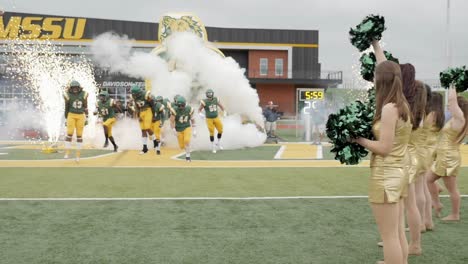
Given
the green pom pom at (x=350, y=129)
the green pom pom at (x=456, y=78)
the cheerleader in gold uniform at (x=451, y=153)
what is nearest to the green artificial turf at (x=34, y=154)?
the cheerleader in gold uniform at (x=451, y=153)

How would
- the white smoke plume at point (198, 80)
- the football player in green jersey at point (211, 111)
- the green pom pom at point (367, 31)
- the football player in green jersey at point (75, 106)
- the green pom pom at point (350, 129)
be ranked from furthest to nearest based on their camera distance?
the white smoke plume at point (198, 80)
the football player in green jersey at point (211, 111)
the football player in green jersey at point (75, 106)
the green pom pom at point (367, 31)
the green pom pom at point (350, 129)

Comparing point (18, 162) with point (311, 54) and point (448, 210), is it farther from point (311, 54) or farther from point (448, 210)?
point (311, 54)

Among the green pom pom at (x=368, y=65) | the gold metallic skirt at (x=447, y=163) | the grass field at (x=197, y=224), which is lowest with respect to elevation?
the grass field at (x=197, y=224)

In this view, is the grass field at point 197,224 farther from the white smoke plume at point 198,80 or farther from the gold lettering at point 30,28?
the gold lettering at point 30,28

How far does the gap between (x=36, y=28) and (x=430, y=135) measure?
39.3 m

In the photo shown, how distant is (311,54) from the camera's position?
4784cm

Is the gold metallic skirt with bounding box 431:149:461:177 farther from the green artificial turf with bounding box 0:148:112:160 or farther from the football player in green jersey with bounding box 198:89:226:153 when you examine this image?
the green artificial turf with bounding box 0:148:112:160

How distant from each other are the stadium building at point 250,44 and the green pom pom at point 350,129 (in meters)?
36.7

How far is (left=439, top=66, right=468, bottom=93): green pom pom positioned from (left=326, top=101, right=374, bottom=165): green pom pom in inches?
97.6

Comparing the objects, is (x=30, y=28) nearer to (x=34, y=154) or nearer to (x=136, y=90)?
(x=34, y=154)

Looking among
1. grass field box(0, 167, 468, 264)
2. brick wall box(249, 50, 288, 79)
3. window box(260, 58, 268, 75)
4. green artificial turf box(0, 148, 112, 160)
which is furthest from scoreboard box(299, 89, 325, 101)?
window box(260, 58, 268, 75)

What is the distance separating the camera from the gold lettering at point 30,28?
3931 centimetres

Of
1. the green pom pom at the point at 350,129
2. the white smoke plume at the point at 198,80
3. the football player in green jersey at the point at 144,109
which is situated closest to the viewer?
the green pom pom at the point at 350,129

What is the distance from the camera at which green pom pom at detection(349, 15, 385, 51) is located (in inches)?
154
